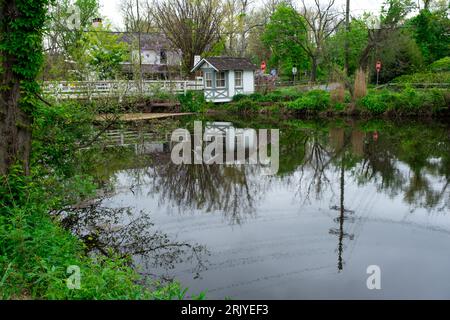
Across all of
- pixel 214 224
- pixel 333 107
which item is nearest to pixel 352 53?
pixel 333 107

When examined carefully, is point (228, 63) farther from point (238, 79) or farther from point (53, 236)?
point (53, 236)

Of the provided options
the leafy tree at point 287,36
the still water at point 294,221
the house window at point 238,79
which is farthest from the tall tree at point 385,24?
the still water at point 294,221

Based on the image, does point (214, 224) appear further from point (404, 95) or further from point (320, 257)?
point (404, 95)

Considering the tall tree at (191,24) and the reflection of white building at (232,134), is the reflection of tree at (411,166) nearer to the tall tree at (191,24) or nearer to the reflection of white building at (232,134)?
the reflection of white building at (232,134)

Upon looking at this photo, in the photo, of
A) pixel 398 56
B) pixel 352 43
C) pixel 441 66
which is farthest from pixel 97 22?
pixel 441 66

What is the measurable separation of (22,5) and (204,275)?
4.93 meters

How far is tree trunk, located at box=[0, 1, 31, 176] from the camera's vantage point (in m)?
7.06

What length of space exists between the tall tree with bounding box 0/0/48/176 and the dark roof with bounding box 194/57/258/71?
1090 inches

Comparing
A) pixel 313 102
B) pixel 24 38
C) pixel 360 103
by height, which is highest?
pixel 24 38

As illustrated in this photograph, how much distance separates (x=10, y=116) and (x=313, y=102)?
2455cm

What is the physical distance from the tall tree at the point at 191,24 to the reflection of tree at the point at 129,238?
98.8 feet

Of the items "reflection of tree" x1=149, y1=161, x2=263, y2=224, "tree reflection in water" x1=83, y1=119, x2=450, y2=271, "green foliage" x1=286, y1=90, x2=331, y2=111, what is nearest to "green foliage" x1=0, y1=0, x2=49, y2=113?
"tree reflection in water" x1=83, y1=119, x2=450, y2=271

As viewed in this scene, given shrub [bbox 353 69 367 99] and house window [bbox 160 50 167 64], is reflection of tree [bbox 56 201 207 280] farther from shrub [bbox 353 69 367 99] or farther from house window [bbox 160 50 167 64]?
house window [bbox 160 50 167 64]

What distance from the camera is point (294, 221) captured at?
31.7ft
